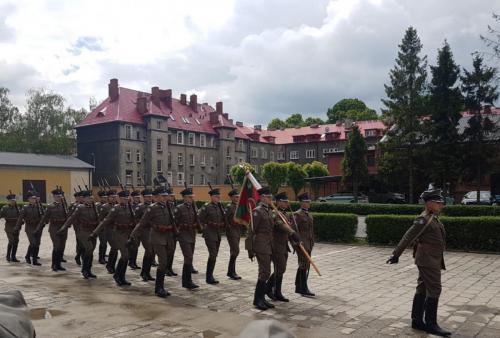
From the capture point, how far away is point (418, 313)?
7520 millimetres

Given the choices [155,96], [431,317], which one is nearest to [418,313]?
[431,317]

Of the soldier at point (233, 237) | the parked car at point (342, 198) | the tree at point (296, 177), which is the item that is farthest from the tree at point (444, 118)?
the soldier at point (233, 237)

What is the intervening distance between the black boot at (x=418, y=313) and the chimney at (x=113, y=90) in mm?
53864

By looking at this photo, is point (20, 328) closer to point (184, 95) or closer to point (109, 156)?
point (109, 156)

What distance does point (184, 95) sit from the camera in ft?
217

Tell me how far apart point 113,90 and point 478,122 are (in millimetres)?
39616

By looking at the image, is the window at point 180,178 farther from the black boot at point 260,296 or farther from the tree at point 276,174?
the black boot at point 260,296

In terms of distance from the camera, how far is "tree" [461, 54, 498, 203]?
3759 centimetres

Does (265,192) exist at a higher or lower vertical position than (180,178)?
lower

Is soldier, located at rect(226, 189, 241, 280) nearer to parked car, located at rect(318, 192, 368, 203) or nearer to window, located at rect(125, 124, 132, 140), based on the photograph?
parked car, located at rect(318, 192, 368, 203)

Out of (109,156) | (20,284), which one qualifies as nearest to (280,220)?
(20,284)

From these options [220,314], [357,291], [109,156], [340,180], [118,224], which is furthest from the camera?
[109,156]

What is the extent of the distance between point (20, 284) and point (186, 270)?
12.7 feet

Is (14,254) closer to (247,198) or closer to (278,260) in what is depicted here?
(247,198)
